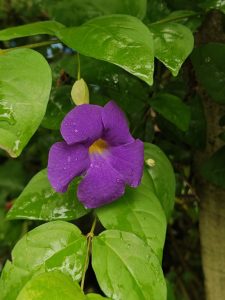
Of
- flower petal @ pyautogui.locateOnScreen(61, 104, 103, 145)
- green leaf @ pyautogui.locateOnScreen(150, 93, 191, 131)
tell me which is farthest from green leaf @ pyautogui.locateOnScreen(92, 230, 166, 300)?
green leaf @ pyautogui.locateOnScreen(150, 93, 191, 131)

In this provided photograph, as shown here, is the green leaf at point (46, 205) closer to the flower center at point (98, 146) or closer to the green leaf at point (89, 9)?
the flower center at point (98, 146)

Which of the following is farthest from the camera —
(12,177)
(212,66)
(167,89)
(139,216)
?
(12,177)

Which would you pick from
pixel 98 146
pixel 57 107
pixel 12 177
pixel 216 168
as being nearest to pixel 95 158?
pixel 98 146

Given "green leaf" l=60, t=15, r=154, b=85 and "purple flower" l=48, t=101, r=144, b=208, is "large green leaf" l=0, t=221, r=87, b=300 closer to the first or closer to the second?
"purple flower" l=48, t=101, r=144, b=208

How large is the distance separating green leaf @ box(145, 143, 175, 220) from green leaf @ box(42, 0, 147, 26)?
0.71 ft

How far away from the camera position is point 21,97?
1.93 ft

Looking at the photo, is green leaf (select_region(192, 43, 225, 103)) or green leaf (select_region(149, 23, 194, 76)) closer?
green leaf (select_region(149, 23, 194, 76))

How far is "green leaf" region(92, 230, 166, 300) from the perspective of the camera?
611mm

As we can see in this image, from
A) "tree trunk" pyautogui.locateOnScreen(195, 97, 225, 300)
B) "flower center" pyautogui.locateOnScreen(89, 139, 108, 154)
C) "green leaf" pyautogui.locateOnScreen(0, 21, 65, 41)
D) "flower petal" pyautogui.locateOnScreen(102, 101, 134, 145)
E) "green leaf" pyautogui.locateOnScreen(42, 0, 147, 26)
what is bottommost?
"tree trunk" pyautogui.locateOnScreen(195, 97, 225, 300)

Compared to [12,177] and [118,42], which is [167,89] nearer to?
[118,42]

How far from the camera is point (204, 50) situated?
0.81m

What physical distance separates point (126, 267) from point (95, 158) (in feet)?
0.54

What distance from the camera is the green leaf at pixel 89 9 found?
78 cm

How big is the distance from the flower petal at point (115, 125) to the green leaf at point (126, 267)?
0.13 m
